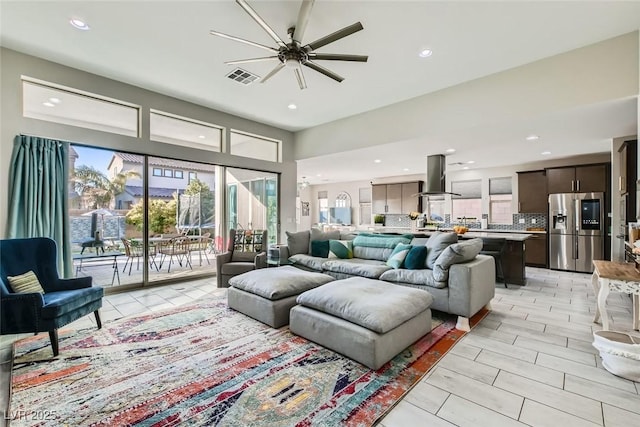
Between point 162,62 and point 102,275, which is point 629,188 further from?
point 102,275

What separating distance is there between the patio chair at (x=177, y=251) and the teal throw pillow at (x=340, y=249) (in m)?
2.92

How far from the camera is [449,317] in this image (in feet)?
10.9

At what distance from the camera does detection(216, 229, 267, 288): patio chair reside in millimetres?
4504

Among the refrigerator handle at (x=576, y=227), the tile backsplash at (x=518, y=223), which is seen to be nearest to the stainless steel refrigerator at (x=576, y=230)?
the refrigerator handle at (x=576, y=227)

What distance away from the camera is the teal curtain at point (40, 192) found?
3445 millimetres

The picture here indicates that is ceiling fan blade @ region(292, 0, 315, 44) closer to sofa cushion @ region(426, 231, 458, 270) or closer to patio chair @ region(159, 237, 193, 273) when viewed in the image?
sofa cushion @ region(426, 231, 458, 270)

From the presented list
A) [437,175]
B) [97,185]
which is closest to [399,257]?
[437,175]

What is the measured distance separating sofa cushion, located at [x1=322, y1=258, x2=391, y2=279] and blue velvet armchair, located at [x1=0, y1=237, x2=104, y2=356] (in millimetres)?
2782

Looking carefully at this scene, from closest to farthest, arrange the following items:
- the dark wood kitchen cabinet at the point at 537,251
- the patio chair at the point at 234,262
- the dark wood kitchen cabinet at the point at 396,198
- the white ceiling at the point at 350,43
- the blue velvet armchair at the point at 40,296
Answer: the blue velvet armchair at the point at 40,296, the white ceiling at the point at 350,43, the patio chair at the point at 234,262, the dark wood kitchen cabinet at the point at 537,251, the dark wood kitchen cabinet at the point at 396,198

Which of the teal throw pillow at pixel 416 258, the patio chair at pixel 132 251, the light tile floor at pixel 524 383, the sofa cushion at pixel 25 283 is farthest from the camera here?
the patio chair at pixel 132 251

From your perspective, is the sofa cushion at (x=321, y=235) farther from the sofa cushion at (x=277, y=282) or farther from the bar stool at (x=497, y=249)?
the bar stool at (x=497, y=249)

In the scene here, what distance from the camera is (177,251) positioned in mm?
5418

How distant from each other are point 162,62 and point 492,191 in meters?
7.94

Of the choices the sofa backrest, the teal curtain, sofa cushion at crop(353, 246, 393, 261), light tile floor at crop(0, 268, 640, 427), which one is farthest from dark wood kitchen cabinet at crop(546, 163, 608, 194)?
the teal curtain
